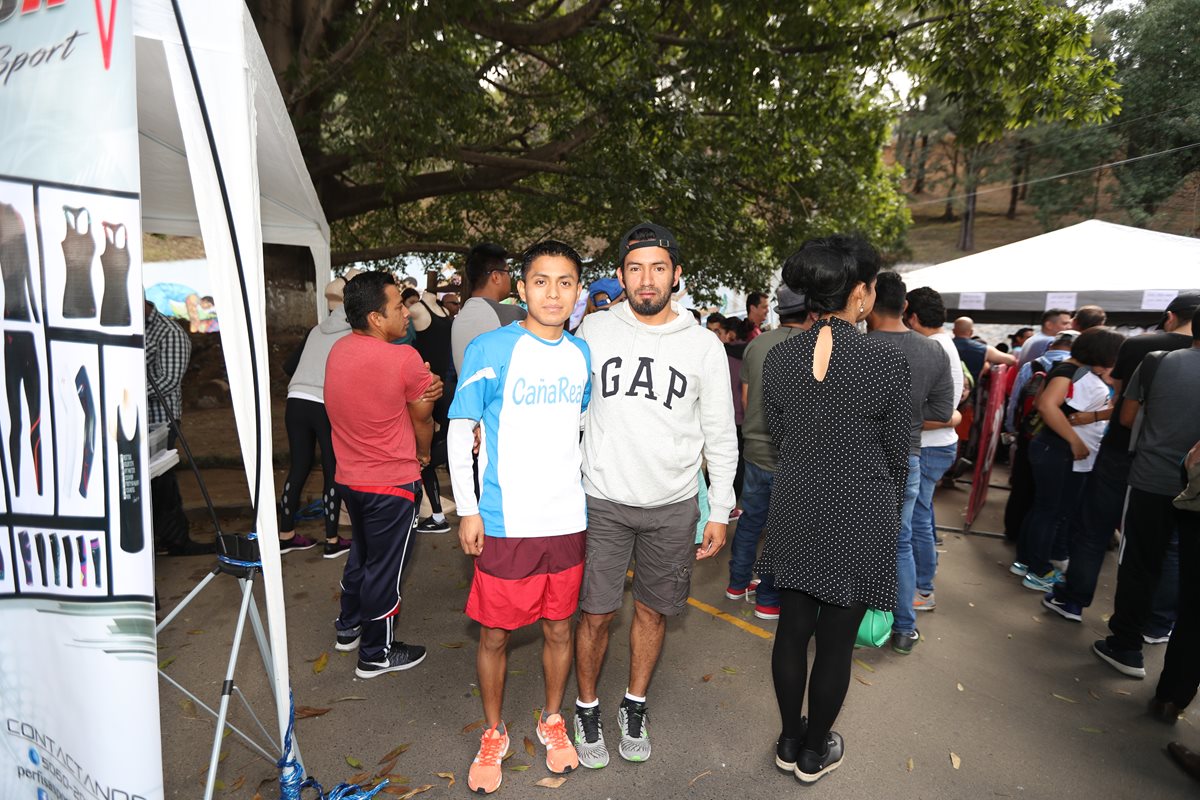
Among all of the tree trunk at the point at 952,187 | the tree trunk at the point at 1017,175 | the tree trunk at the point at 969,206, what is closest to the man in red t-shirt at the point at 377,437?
the tree trunk at the point at 1017,175

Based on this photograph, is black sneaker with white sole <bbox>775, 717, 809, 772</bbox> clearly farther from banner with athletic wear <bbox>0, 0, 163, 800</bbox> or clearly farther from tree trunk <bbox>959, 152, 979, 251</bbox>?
tree trunk <bbox>959, 152, 979, 251</bbox>

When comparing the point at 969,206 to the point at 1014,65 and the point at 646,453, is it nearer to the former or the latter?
the point at 1014,65

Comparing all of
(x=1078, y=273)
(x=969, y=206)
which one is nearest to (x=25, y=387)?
(x=1078, y=273)

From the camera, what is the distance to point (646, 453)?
2645mm

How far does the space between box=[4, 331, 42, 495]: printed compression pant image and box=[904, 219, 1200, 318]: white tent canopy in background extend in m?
6.74

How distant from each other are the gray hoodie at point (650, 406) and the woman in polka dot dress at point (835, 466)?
0.30 m

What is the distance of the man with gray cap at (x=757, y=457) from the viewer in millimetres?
3830

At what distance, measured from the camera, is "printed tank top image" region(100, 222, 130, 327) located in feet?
5.63

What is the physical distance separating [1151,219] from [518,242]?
11379mm

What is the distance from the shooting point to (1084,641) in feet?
13.5

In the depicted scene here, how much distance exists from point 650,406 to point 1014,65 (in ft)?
21.4

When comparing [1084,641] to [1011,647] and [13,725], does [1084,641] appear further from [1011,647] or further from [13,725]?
[13,725]

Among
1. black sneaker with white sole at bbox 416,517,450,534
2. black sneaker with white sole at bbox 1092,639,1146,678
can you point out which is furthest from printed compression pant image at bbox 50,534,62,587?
black sneaker with white sole at bbox 1092,639,1146,678

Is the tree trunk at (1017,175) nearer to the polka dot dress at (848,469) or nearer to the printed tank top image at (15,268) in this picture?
the polka dot dress at (848,469)
